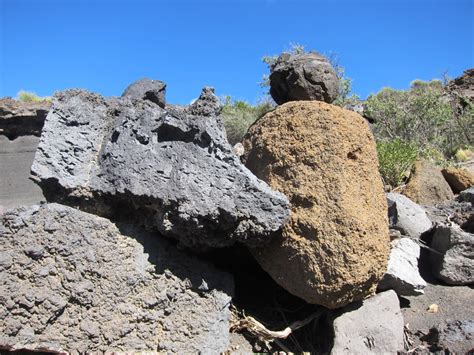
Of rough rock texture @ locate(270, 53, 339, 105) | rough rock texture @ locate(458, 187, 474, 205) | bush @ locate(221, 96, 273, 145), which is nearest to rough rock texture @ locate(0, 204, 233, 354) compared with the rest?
rough rock texture @ locate(270, 53, 339, 105)

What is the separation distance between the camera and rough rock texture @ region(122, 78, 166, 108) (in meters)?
3.45

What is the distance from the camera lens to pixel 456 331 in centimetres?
279

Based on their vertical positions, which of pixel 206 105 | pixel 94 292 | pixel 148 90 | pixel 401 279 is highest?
pixel 148 90

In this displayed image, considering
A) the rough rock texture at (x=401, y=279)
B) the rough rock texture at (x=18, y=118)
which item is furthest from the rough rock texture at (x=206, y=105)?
the rough rock texture at (x=18, y=118)

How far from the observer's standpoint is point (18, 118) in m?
7.56

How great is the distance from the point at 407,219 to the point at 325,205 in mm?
1829

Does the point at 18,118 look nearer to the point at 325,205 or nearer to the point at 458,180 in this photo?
the point at 325,205

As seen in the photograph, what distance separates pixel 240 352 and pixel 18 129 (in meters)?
6.27

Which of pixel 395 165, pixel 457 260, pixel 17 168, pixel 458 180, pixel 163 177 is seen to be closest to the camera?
pixel 163 177

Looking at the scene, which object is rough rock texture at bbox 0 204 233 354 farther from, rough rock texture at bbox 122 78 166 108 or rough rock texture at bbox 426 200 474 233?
rough rock texture at bbox 426 200 474 233

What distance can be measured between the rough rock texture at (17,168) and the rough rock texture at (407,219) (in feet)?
17.4

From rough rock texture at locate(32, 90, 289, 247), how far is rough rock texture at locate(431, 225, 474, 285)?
64.5 inches

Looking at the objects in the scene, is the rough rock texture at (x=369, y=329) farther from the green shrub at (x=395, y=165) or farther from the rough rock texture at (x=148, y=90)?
the green shrub at (x=395, y=165)

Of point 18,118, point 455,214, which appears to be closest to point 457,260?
point 455,214
